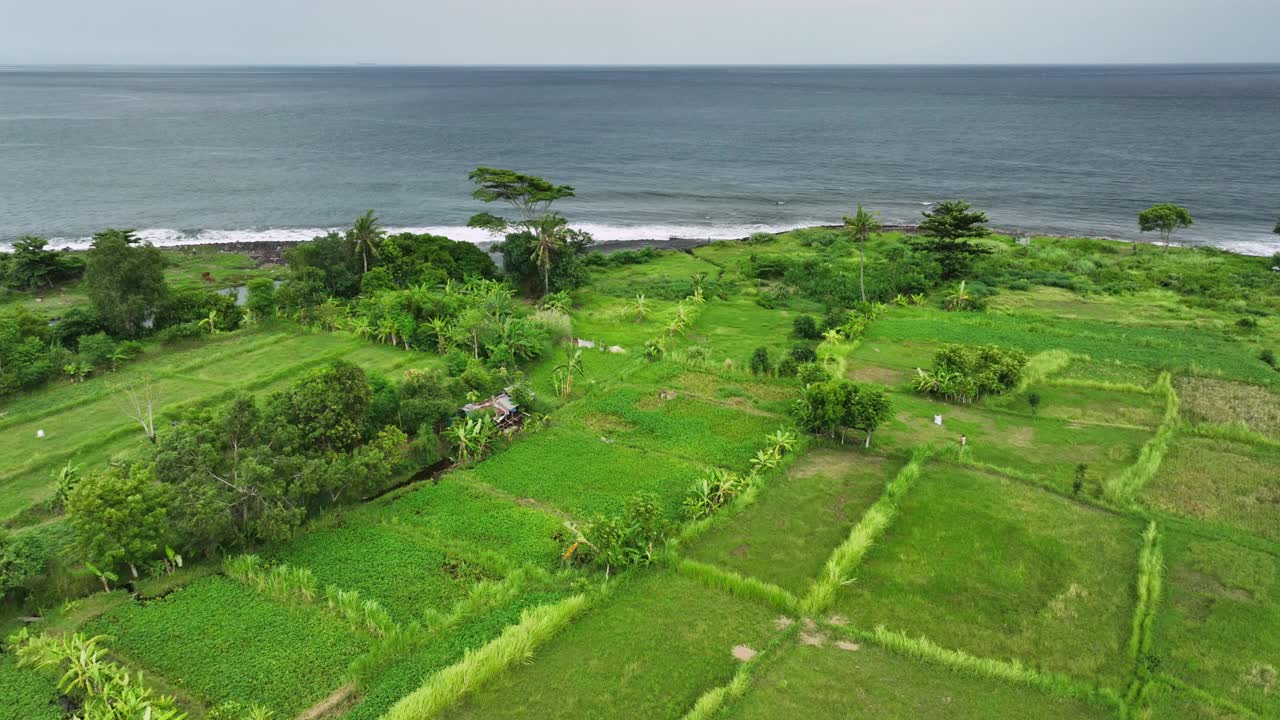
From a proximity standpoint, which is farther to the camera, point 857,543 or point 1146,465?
point 1146,465

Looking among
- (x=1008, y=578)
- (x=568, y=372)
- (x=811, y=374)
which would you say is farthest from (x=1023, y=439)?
(x=568, y=372)

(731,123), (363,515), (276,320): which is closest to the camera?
(363,515)

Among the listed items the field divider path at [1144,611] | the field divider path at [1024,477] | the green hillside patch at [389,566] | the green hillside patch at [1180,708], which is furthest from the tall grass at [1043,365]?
the green hillside patch at [389,566]

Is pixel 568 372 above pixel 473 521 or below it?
above

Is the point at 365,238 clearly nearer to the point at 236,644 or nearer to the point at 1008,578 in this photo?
the point at 236,644

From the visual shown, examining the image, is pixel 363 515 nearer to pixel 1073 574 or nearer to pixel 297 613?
Result: pixel 297 613

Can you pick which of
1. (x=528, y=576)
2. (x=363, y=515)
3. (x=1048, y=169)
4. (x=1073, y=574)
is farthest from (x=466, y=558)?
(x=1048, y=169)
